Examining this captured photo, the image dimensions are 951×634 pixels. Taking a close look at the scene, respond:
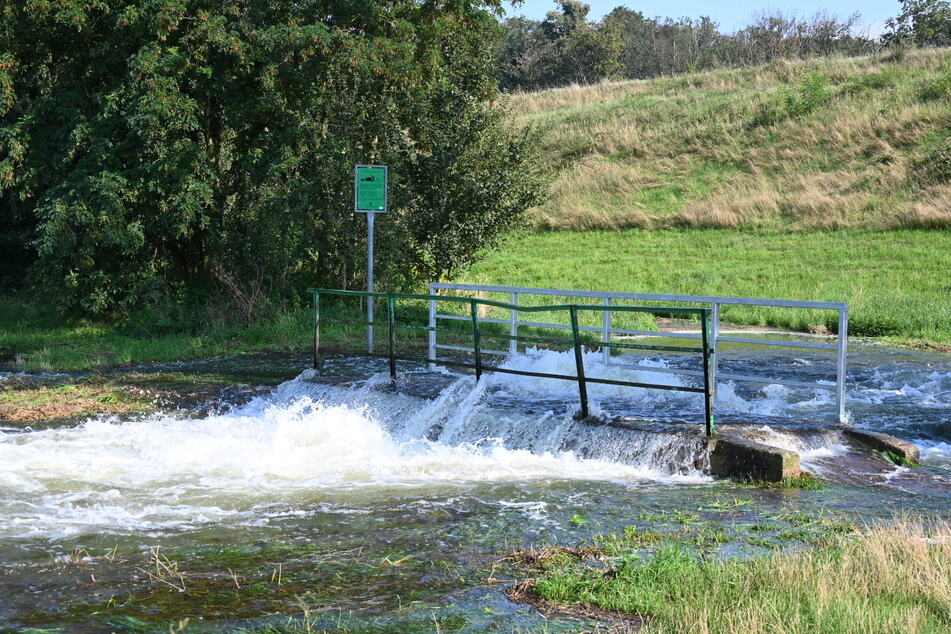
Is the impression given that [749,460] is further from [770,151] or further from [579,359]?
[770,151]

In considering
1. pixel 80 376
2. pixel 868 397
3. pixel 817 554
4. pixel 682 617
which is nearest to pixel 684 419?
pixel 868 397

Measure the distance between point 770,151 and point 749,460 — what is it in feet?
115

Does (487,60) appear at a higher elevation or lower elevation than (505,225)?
higher

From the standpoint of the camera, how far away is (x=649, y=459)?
34.7 feet

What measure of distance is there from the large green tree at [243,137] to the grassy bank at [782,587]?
15.5m

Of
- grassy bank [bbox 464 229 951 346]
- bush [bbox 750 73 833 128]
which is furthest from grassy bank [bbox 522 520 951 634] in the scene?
bush [bbox 750 73 833 128]

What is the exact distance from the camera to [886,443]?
10.7 meters

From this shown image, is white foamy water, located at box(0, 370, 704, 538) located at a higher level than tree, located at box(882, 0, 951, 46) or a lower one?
lower

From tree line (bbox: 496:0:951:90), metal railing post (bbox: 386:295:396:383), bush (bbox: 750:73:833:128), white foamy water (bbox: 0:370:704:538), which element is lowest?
white foamy water (bbox: 0:370:704:538)

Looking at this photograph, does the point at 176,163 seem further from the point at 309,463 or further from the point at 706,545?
the point at 706,545

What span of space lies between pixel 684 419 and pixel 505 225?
12792mm

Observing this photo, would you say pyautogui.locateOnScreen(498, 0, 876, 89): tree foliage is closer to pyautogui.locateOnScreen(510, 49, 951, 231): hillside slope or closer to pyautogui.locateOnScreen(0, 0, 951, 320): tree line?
pyautogui.locateOnScreen(510, 49, 951, 231): hillside slope

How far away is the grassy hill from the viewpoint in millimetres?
28009

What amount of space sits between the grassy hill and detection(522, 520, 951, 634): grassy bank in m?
15.0
